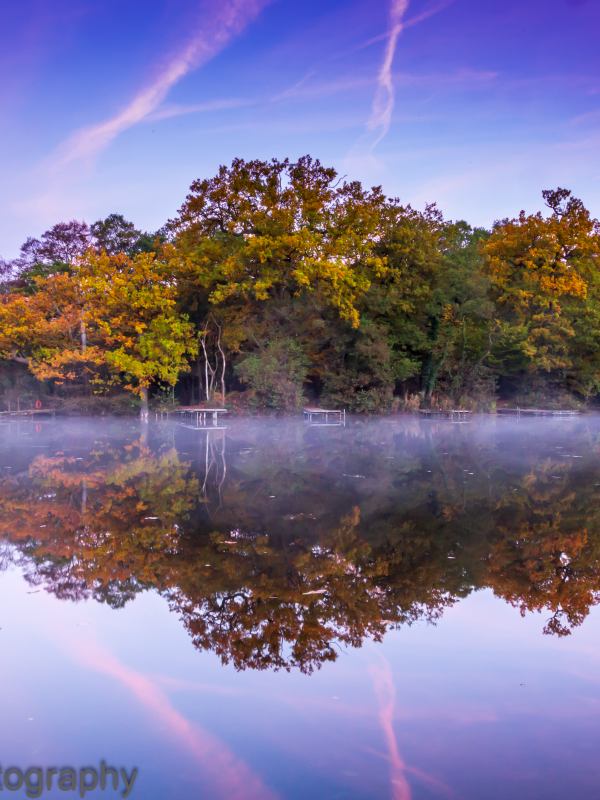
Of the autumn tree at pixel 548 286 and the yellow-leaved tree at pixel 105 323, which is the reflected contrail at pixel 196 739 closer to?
the yellow-leaved tree at pixel 105 323

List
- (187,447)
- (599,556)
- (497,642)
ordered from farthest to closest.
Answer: (187,447) < (599,556) < (497,642)

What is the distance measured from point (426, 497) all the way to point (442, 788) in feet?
20.5

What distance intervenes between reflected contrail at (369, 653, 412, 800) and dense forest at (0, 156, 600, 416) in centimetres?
2185

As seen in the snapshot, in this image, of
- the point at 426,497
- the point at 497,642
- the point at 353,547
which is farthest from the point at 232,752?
the point at 426,497

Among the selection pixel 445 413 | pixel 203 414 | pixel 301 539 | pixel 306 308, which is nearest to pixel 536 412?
pixel 445 413

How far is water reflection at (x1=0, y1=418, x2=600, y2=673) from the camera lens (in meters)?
4.47

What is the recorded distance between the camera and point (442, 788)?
267 cm

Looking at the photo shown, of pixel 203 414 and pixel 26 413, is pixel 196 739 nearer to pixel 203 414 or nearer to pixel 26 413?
pixel 203 414

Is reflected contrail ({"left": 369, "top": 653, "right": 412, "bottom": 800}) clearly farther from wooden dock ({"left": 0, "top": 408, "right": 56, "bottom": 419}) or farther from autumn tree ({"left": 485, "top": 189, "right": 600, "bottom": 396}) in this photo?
autumn tree ({"left": 485, "top": 189, "right": 600, "bottom": 396})

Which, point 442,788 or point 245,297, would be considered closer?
point 442,788

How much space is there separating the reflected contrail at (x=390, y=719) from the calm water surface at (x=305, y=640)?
0.04 feet

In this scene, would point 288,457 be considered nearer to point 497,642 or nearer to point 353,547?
point 353,547

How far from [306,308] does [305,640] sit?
23.4m

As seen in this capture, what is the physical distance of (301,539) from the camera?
6.39 meters
